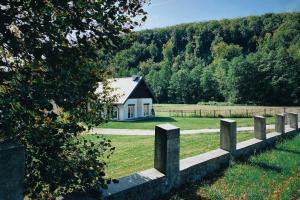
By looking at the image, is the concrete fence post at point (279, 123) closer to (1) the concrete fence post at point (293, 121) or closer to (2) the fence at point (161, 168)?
(1) the concrete fence post at point (293, 121)

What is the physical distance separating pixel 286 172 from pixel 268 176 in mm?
875

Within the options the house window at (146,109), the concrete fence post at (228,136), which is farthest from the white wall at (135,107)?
the concrete fence post at (228,136)

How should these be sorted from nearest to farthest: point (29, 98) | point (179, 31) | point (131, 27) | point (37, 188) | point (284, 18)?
1. point (29, 98)
2. point (37, 188)
3. point (131, 27)
4. point (284, 18)
5. point (179, 31)

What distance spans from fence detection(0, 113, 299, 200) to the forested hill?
1.96m

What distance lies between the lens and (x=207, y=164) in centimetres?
884

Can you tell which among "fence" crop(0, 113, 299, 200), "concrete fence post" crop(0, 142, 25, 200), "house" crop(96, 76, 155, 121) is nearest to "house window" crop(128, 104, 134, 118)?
"house" crop(96, 76, 155, 121)

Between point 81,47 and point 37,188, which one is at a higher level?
point 81,47

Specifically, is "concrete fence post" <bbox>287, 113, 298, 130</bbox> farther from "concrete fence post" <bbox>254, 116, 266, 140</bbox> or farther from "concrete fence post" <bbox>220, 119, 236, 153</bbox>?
"concrete fence post" <bbox>220, 119, 236, 153</bbox>

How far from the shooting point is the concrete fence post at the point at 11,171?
3738 mm

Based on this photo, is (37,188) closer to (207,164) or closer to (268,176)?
(207,164)

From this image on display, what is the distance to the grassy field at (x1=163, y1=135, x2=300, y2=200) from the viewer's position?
7.26 m

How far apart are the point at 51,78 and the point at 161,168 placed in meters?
3.79

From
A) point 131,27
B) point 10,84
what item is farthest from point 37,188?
point 131,27

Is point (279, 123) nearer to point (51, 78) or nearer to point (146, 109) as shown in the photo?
point (51, 78)
